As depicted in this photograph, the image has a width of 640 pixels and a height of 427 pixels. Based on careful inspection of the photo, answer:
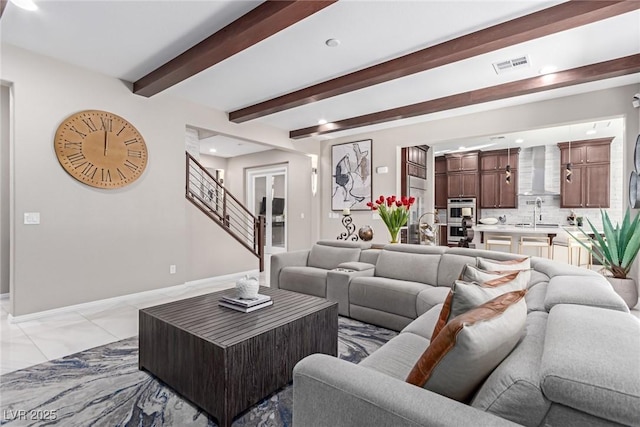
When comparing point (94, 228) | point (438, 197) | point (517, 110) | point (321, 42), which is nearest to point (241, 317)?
point (321, 42)

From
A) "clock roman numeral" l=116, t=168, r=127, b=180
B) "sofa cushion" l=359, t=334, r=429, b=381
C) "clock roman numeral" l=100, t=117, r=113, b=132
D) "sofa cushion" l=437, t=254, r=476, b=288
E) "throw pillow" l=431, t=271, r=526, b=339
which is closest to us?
"throw pillow" l=431, t=271, r=526, b=339

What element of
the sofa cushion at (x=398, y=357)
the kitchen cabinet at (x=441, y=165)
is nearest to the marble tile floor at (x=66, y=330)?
the sofa cushion at (x=398, y=357)

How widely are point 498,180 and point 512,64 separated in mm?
5306

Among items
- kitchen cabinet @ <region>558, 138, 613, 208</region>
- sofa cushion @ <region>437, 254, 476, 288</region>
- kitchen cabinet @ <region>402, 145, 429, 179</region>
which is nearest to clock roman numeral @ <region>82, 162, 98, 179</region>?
sofa cushion @ <region>437, 254, 476, 288</region>

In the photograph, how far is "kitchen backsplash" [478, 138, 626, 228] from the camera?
674 cm

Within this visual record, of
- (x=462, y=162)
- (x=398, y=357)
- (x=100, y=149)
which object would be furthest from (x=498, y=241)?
(x=100, y=149)

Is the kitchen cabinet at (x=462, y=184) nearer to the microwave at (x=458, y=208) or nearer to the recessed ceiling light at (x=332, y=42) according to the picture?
the microwave at (x=458, y=208)

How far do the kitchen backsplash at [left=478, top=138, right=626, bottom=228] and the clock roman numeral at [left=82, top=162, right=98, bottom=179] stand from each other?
330 inches

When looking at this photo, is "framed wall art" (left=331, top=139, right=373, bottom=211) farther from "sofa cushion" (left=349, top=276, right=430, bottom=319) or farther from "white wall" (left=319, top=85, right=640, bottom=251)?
"sofa cushion" (left=349, top=276, right=430, bottom=319)

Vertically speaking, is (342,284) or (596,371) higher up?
(596,371)

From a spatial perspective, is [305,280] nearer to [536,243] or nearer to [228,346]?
[228,346]

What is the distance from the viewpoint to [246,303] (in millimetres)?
2215

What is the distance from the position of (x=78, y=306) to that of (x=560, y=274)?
466 centimetres

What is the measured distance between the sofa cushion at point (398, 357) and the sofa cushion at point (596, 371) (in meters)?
0.62
